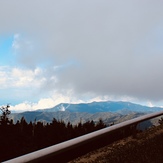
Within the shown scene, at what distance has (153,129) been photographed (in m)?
5.03

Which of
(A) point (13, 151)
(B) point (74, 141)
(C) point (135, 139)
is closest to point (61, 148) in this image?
(B) point (74, 141)

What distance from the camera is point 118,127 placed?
11.5 feet

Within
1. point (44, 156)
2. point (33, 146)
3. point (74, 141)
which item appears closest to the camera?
point (44, 156)

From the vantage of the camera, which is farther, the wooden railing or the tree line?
the tree line

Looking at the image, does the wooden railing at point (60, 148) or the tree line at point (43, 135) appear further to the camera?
the tree line at point (43, 135)

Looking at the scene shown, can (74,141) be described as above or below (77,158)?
above

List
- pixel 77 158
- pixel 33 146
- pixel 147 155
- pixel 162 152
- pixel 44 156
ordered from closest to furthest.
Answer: pixel 44 156 < pixel 77 158 < pixel 147 155 < pixel 162 152 < pixel 33 146

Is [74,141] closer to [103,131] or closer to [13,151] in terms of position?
[103,131]

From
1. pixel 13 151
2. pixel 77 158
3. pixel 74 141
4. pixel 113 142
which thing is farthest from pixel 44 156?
pixel 13 151

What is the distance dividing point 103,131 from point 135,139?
3.65ft

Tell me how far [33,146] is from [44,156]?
2.16 meters

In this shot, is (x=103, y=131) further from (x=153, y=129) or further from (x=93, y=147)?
(x=153, y=129)

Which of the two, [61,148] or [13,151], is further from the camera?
[13,151]

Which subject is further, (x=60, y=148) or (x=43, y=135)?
(x=43, y=135)
